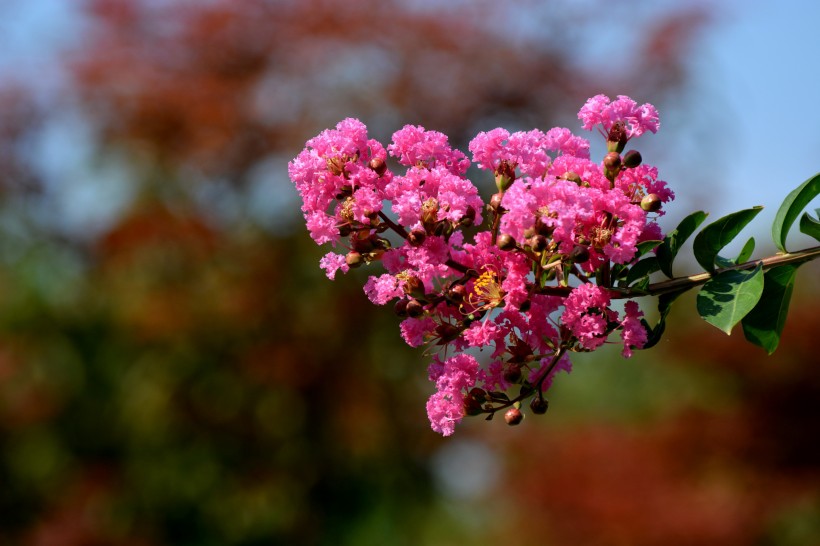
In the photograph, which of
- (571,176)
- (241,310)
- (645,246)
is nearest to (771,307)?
(645,246)

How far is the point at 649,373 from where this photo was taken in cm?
1387

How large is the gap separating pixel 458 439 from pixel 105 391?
292 centimetres

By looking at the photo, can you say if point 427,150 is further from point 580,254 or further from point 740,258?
point 740,258

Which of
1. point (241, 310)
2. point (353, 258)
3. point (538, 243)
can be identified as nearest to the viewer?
point (538, 243)

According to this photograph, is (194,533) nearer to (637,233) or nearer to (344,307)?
(344,307)

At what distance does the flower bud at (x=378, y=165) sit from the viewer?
1.08m

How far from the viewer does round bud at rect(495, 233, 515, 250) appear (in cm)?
99

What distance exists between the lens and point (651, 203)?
1030 millimetres

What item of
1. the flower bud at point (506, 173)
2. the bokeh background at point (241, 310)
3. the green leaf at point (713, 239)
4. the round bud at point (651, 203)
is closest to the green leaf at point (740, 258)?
the green leaf at point (713, 239)

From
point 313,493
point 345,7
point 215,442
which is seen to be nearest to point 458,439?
point 313,493

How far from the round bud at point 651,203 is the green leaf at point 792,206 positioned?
203mm

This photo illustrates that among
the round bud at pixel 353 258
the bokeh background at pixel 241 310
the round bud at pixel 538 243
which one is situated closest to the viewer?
the round bud at pixel 538 243

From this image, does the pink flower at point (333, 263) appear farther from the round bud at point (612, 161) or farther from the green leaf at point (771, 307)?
the green leaf at point (771, 307)

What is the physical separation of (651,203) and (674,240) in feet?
0.26
